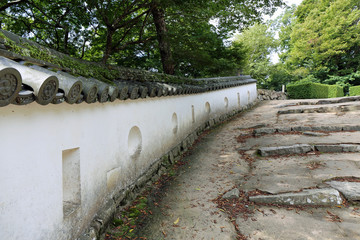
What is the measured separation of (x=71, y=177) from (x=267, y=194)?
2.80 metres

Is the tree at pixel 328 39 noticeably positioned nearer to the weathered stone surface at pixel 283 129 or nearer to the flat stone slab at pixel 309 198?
the weathered stone surface at pixel 283 129

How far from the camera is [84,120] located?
8.00 ft

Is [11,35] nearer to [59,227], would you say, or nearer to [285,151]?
[59,227]

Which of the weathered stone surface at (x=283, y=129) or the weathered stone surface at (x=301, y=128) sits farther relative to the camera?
the weathered stone surface at (x=283, y=129)

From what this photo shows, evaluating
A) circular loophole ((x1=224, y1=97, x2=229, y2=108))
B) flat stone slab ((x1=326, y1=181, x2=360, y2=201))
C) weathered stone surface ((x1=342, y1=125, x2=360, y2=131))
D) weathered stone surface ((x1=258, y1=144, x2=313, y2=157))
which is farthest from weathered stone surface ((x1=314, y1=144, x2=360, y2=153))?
circular loophole ((x1=224, y1=97, x2=229, y2=108))

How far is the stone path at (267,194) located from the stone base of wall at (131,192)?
0.34m

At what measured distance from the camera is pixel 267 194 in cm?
335

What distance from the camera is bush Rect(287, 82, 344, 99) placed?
Result: 17.2m

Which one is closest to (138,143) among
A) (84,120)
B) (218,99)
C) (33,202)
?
(84,120)

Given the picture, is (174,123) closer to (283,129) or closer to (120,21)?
(283,129)

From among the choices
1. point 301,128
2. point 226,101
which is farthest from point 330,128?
point 226,101

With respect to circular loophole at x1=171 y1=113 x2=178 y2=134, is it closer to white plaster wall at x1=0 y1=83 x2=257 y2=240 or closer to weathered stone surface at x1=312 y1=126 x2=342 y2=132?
white plaster wall at x1=0 y1=83 x2=257 y2=240

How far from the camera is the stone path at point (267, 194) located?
8.75 feet

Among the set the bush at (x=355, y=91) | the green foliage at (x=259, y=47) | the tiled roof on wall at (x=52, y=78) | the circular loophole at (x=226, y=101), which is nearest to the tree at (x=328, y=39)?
the bush at (x=355, y=91)
